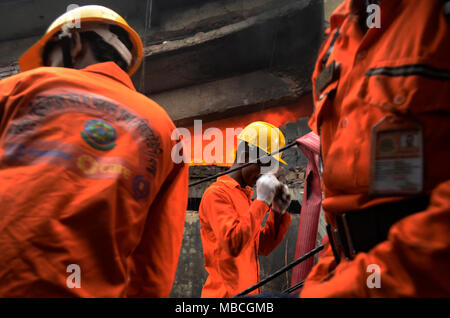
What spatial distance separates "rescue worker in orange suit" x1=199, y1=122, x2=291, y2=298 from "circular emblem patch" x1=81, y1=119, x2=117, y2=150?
60.1 inches

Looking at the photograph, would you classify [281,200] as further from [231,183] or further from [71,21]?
[71,21]

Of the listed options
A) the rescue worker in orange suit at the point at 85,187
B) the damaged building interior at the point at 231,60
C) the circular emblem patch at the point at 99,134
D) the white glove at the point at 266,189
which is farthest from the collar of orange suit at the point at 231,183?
the damaged building interior at the point at 231,60

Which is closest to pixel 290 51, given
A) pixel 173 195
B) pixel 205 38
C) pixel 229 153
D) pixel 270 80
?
pixel 270 80

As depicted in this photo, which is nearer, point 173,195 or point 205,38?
point 173,195

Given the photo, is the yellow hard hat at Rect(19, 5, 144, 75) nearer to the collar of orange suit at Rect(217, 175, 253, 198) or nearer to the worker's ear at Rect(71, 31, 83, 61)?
the worker's ear at Rect(71, 31, 83, 61)

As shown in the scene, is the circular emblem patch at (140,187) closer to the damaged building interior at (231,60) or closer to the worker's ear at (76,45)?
the worker's ear at (76,45)

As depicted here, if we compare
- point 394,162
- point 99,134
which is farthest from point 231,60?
point 394,162

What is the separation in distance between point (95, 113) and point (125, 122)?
0.12 metres

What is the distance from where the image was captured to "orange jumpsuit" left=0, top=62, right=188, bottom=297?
1.01 meters

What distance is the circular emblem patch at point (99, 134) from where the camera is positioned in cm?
123

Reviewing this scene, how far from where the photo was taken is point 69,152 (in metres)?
1.17

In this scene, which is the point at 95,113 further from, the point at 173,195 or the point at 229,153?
the point at 229,153

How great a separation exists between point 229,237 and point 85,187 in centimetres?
161

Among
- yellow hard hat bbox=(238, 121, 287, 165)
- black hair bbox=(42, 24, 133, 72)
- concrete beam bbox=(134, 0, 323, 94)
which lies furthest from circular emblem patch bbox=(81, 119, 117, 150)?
concrete beam bbox=(134, 0, 323, 94)
